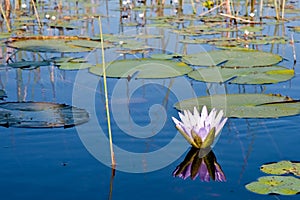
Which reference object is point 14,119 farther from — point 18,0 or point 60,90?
point 18,0

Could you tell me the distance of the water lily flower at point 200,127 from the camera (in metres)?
2.24

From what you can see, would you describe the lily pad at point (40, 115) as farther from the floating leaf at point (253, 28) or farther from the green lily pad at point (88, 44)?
the floating leaf at point (253, 28)

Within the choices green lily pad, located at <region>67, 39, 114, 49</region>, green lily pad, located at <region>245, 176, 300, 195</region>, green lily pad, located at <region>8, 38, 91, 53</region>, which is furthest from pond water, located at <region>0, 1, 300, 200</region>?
green lily pad, located at <region>67, 39, 114, 49</region>

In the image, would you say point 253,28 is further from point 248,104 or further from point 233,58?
point 248,104

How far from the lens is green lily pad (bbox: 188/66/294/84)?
3.46 metres

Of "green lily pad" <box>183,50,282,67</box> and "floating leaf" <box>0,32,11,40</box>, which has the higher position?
"floating leaf" <box>0,32,11,40</box>

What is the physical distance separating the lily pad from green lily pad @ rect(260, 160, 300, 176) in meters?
1.01

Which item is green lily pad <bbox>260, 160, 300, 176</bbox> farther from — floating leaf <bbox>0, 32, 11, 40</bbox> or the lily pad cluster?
floating leaf <bbox>0, 32, 11, 40</bbox>

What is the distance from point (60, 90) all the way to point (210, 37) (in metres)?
2.40

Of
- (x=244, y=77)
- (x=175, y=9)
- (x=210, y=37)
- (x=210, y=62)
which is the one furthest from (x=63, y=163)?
(x=175, y=9)

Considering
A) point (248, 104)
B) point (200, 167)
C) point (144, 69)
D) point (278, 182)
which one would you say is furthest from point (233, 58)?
point (278, 182)

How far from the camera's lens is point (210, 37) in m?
5.39

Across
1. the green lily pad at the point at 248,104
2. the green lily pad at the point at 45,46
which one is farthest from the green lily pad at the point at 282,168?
the green lily pad at the point at 45,46

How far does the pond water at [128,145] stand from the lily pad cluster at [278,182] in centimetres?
3
